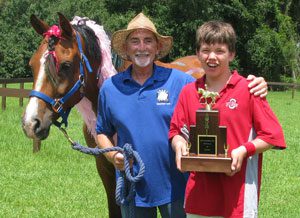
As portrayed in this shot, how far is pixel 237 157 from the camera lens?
7.97 feet

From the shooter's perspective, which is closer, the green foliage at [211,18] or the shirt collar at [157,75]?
the shirt collar at [157,75]

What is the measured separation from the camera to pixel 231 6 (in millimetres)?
31484

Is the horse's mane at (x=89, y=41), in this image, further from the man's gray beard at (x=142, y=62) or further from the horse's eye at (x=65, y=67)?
the man's gray beard at (x=142, y=62)

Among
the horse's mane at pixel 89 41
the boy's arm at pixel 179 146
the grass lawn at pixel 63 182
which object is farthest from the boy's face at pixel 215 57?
the grass lawn at pixel 63 182

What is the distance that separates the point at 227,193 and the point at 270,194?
4.00 metres

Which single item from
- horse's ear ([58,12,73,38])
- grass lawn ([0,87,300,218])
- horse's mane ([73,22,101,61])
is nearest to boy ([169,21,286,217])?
horse's ear ([58,12,73,38])

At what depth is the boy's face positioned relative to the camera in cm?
258

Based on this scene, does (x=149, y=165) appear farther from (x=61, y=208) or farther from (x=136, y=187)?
(x=61, y=208)

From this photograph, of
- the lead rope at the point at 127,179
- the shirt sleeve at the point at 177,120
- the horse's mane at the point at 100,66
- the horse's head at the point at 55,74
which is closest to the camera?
the shirt sleeve at the point at 177,120

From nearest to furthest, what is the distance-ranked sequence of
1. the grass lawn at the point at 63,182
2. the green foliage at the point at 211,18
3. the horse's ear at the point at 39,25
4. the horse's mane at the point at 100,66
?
the horse's ear at the point at 39,25, the horse's mane at the point at 100,66, the grass lawn at the point at 63,182, the green foliage at the point at 211,18

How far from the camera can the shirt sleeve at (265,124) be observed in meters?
2.51

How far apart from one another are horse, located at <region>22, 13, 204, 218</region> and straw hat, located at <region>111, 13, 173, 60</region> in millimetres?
418

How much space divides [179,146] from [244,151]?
1.13 feet

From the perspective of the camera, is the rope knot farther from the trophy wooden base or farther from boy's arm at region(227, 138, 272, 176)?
boy's arm at region(227, 138, 272, 176)
